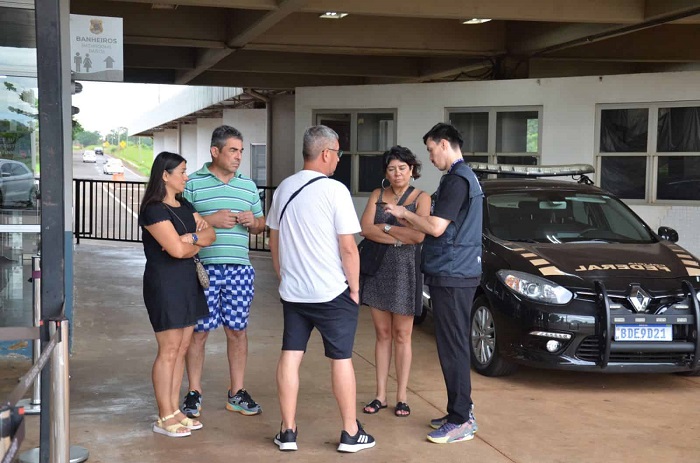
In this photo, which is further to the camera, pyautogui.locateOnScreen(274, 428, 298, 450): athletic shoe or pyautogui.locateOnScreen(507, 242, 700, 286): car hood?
pyautogui.locateOnScreen(507, 242, 700, 286): car hood

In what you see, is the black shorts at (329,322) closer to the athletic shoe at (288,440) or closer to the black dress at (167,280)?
the athletic shoe at (288,440)

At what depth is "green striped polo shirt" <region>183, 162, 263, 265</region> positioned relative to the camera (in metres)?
5.81

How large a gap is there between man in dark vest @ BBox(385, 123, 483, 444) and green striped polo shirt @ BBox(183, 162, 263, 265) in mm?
1041

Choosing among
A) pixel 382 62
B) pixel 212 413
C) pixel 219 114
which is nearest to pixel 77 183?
pixel 382 62

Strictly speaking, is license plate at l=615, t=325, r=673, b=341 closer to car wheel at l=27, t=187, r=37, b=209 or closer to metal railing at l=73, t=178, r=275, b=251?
car wheel at l=27, t=187, r=37, b=209

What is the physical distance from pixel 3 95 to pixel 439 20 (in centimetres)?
876

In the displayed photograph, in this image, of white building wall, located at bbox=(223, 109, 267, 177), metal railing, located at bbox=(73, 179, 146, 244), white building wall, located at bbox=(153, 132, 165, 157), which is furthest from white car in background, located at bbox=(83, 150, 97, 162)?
metal railing, located at bbox=(73, 179, 146, 244)

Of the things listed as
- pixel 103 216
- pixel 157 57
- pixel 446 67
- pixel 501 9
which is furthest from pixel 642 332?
pixel 103 216

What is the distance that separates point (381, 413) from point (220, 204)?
1792 mm

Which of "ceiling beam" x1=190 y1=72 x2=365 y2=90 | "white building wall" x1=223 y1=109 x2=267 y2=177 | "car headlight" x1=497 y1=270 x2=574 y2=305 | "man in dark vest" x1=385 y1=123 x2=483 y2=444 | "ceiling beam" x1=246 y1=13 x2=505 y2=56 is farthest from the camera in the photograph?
"white building wall" x1=223 y1=109 x2=267 y2=177

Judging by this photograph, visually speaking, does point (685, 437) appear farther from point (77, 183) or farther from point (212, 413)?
point (77, 183)

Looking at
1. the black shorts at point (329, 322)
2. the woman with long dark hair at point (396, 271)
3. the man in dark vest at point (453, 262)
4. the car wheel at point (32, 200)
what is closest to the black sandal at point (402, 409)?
the woman with long dark hair at point (396, 271)

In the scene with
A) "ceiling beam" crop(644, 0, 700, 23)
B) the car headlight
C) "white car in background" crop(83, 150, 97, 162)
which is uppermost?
"ceiling beam" crop(644, 0, 700, 23)

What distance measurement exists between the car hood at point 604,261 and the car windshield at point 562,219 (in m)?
0.28
